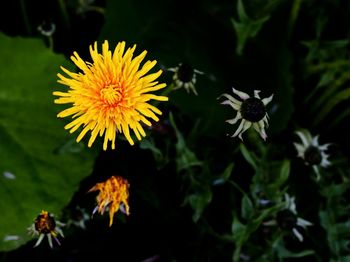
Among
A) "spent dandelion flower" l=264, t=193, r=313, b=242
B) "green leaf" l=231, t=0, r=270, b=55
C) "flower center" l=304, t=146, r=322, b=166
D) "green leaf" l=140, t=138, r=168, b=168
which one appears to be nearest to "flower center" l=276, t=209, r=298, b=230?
"spent dandelion flower" l=264, t=193, r=313, b=242

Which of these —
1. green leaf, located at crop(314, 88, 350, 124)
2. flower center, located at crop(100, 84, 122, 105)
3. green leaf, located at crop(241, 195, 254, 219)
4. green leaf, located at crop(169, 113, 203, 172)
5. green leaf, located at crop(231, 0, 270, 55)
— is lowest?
green leaf, located at crop(241, 195, 254, 219)

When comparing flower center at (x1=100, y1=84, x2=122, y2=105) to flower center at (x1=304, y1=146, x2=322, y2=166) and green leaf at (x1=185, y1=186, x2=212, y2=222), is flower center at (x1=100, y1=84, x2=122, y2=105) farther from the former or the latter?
flower center at (x1=304, y1=146, x2=322, y2=166)

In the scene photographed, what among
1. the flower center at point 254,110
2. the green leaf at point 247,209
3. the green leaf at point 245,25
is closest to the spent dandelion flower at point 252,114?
the flower center at point 254,110

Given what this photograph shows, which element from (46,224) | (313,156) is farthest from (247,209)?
(46,224)

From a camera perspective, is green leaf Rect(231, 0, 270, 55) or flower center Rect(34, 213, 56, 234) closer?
flower center Rect(34, 213, 56, 234)

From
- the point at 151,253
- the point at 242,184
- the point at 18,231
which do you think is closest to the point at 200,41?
the point at 242,184

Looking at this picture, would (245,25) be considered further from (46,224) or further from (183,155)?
(46,224)
